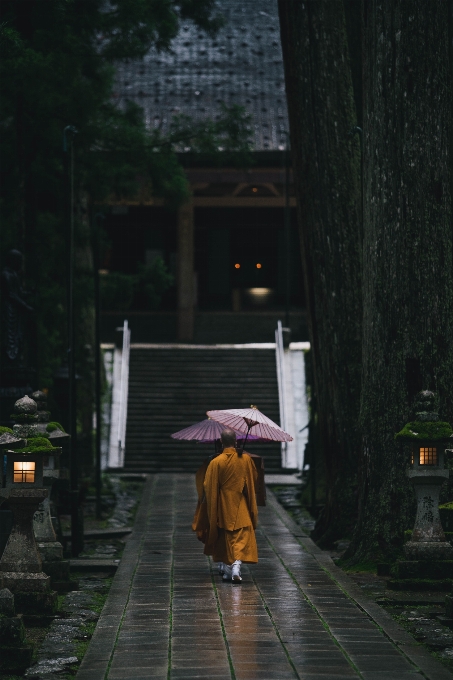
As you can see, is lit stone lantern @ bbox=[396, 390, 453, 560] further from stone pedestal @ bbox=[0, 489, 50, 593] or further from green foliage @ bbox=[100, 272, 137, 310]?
green foliage @ bbox=[100, 272, 137, 310]

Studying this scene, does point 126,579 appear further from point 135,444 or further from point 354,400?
point 135,444

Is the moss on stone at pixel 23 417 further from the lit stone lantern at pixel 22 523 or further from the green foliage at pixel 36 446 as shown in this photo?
the lit stone lantern at pixel 22 523

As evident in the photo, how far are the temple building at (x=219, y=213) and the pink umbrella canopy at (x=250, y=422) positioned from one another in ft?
65.3

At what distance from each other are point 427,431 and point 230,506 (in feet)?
6.45

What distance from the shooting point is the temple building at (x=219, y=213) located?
34.1 metres

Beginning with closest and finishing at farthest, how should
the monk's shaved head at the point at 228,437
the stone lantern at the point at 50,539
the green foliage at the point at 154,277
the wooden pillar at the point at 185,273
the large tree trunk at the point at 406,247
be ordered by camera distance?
the stone lantern at the point at 50,539, the monk's shaved head at the point at 228,437, the large tree trunk at the point at 406,247, the green foliage at the point at 154,277, the wooden pillar at the point at 185,273

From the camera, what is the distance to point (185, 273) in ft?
112

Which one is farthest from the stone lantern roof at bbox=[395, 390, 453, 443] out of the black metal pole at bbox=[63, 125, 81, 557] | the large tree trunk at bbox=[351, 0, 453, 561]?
the black metal pole at bbox=[63, 125, 81, 557]

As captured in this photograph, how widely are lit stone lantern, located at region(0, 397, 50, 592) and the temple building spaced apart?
22.5 meters

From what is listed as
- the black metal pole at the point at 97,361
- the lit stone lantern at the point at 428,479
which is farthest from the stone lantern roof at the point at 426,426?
the black metal pole at the point at 97,361

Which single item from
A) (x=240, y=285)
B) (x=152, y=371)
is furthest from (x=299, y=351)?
(x=240, y=285)

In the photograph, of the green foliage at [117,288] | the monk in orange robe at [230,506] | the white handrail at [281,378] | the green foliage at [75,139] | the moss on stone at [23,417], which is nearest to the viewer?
the moss on stone at [23,417]

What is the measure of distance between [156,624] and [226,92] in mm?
28246

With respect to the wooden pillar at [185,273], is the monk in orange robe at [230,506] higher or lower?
lower
